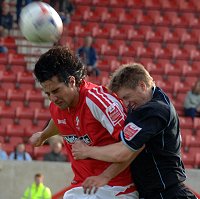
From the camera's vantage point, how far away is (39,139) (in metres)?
6.06

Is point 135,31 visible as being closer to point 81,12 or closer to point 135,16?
point 135,16

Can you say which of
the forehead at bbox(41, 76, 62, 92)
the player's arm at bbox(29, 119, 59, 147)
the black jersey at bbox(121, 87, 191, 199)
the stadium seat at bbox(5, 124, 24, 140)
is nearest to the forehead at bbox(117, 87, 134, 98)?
the black jersey at bbox(121, 87, 191, 199)

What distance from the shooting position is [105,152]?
16.8ft

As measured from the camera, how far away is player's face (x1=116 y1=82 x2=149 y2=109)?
5.11 metres

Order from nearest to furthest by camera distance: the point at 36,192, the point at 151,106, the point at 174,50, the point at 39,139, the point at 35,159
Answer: the point at 151,106, the point at 39,139, the point at 36,192, the point at 35,159, the point at 174,50

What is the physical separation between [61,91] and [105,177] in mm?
641

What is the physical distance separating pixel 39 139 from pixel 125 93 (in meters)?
1.17

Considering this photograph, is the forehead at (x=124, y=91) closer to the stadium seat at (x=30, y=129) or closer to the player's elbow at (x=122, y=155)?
the player's elbow at (x=122, y=155)

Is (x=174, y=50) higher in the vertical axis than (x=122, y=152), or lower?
lower

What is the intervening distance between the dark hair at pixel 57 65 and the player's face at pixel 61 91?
3 cm

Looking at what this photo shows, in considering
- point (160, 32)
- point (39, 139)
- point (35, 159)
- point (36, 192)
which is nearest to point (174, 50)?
point (160, 32)

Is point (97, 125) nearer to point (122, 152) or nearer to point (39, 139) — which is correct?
point (122, 152)

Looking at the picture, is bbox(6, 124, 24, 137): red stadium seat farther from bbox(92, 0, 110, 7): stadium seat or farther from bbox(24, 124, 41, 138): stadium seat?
bbox(92, 0, 110, 7): stadium seat

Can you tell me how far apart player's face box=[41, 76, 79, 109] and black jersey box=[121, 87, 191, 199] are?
430 millimetres
